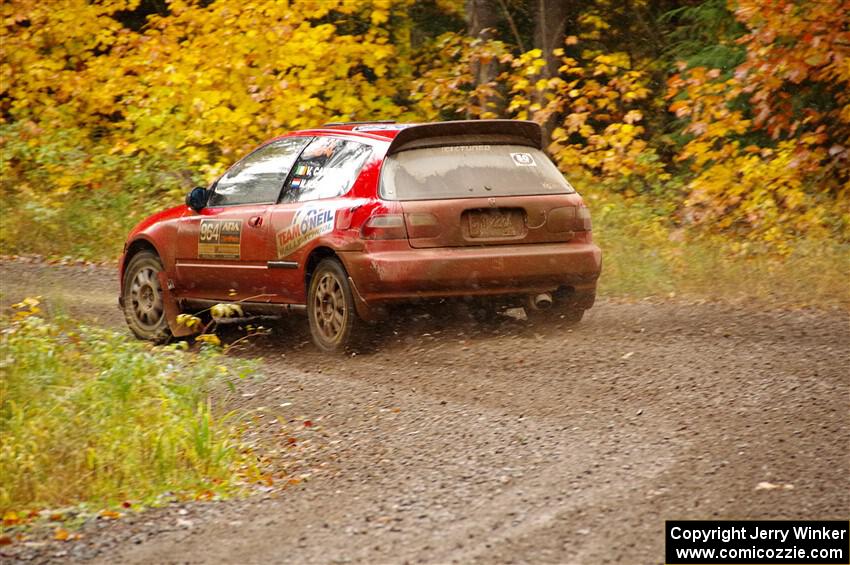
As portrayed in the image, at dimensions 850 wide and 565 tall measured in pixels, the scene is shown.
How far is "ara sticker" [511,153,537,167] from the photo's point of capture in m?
9.73

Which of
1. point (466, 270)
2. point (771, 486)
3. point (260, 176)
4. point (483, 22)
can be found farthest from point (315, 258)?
point (483, 22)

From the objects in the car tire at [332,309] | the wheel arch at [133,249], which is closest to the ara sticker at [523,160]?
the car tire at [332,309]

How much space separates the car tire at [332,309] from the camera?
9289mm

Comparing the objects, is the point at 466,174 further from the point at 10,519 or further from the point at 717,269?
the point at 10,519

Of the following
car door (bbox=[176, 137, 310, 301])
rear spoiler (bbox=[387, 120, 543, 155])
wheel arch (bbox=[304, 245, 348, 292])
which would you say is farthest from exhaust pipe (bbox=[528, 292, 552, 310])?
car door (bbox=[176, 137, 310, 301])

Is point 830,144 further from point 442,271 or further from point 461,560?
point 461,560

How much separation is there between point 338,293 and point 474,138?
156 cm

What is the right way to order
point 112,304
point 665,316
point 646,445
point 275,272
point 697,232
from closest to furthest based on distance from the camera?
point 646,445
point 275,272
point 665,316
point 112,304
point 697,232

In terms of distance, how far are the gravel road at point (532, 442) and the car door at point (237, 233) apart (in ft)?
2.04

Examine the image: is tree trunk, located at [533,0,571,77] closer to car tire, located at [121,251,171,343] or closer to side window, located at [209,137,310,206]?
side window, located at [209,137,310,206]

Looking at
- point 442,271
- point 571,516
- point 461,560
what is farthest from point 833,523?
point 442,271

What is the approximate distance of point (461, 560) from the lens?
482 cm

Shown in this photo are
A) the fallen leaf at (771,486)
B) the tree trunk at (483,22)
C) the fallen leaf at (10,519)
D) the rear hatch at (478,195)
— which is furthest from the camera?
the tree trunk at (483,22)

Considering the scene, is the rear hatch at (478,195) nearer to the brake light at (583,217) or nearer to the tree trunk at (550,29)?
the brake light at (583,217)
